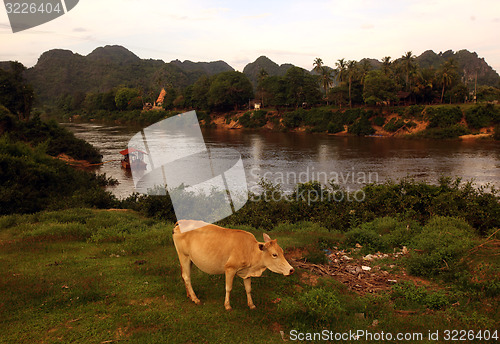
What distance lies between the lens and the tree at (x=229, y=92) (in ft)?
325

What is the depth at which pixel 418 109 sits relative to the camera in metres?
64.7

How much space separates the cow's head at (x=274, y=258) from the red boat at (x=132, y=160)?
122ft

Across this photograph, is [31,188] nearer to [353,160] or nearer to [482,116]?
[353,160]

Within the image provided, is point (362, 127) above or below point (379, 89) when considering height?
below

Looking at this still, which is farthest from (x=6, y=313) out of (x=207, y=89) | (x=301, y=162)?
(x=207, y=89)

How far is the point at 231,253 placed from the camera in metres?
6.40

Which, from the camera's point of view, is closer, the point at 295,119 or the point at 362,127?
the point at 362,127

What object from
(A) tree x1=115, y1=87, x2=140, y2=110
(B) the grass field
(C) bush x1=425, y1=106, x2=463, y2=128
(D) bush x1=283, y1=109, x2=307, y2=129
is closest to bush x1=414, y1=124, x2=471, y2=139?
(C) bush x1=425, y1=106, x2=463, y2=128

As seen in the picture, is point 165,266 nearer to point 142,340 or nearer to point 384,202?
point 142,340

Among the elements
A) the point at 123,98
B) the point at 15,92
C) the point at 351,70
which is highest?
the point at 351,70

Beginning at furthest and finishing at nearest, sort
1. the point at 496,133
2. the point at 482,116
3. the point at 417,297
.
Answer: the point at 482,116 → the point at 496,133 → the point at 417,297

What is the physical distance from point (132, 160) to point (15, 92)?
2514 centimetres

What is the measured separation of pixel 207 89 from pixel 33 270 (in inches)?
4133

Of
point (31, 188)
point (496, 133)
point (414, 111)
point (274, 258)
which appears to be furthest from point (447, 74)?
point (274, 258)
